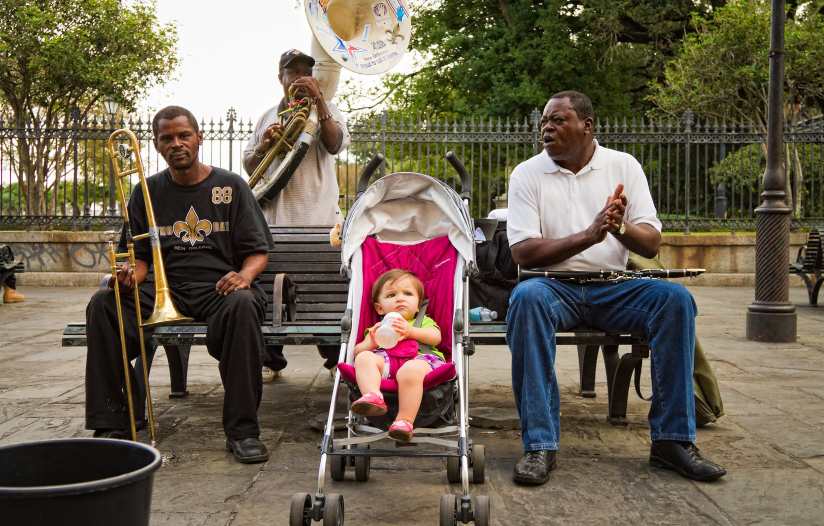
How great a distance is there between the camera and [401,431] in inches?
137

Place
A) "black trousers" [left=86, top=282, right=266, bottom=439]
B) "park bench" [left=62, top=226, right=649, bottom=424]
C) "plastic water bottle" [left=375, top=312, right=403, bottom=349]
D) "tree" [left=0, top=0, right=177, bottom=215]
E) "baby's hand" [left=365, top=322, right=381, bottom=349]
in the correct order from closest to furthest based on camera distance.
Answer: "plastic water bottle" [left=375, top=312, right=403, bottom=349] → "baby's hand" [left=365, top=322, right=381, bottom=349] → "black trousers" [left=86, top=282, right=266, bottom=439] → "park bench" [left=62, top=226, right=649, bottom=424] → "tree" [left=0, top=0, right=177, bottom=215]

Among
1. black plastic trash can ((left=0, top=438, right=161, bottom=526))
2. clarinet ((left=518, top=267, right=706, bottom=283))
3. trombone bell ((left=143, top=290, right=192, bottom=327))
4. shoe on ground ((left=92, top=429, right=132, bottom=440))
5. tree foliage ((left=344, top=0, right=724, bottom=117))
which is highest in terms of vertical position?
tree foliage ((left=344, top=0, right=724, bottom=117))

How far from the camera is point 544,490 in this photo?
12.7 feet

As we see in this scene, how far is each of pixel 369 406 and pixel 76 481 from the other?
133 centimetres

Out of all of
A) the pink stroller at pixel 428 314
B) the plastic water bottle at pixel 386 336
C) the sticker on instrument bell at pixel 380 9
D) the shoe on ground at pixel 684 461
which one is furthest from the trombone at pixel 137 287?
the shoe on ground at pixel 684 461

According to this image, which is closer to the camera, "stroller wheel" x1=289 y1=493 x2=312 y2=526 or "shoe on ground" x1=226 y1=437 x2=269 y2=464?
"stroller wheel" x1=289 y1=493 x2=312 y2=526

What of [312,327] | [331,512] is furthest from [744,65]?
[331,512]

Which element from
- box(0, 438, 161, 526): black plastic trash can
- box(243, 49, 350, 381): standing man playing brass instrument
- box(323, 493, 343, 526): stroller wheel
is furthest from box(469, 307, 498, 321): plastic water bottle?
box(0, 438, 161, 526): black plastic trash can

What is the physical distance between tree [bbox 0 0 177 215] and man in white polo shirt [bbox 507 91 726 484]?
16.9 meters

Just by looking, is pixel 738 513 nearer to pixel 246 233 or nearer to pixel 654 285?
pixel 654 285

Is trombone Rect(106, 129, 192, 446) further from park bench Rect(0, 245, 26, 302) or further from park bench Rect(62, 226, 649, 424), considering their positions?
park bench Rect(0, 245, 26, 302)

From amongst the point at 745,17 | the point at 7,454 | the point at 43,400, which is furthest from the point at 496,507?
the point at 745,17

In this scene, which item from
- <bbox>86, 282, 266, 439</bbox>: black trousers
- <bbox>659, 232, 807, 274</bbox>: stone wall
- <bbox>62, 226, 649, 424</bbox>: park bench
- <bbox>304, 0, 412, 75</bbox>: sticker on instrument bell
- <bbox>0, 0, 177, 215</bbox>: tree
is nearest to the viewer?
<bbox>86, 282, 266, 439</bbox>: black trousers

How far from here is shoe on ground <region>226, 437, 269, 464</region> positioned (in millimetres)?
4246
